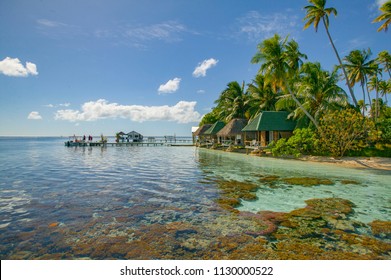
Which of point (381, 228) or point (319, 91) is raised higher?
point (319, 91)

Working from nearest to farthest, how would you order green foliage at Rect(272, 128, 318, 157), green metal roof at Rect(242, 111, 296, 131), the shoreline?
the shoreline < green foliage at Rect(272, 128, 318, 157) < green metal roof at Rect(242, 111, 296, 131)

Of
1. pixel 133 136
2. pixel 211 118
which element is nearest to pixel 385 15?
pixel 211 118

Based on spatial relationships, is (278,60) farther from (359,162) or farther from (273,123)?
(359,162)

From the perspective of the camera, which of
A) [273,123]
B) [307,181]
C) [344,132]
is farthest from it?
[273,123]

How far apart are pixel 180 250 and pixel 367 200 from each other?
21.6 feet

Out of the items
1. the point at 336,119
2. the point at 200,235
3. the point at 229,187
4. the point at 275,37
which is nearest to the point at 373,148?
the point at 336,119

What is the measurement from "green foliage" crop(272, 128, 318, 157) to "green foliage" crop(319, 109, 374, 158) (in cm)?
102

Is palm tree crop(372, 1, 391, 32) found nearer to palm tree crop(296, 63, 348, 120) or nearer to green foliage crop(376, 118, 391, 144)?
palm tree crop(296, 63, 348, 120)

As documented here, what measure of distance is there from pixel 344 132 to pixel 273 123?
7.66 meters

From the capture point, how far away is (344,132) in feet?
50.8

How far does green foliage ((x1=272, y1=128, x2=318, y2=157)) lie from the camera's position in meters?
17.8

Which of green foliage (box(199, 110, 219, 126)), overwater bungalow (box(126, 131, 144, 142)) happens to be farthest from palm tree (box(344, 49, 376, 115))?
overwater bungalow (box(126, 131, 144, 142))

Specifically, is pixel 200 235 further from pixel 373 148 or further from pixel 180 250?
pixel 373 148
